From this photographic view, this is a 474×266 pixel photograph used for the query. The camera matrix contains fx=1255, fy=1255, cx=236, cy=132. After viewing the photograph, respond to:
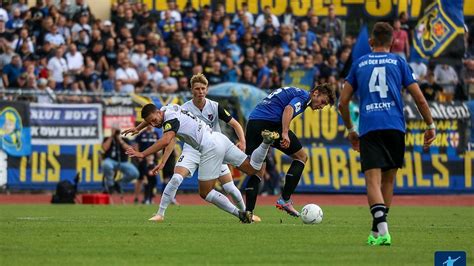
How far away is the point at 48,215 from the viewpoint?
2047cm

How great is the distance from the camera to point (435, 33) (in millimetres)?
32875

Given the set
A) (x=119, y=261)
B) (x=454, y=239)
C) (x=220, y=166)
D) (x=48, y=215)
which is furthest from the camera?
(x=48, y=215)

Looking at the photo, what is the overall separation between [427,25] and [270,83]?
4.47 metres

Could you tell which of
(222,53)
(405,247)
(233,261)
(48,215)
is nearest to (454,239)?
(405,247)

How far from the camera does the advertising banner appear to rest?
2947 cm

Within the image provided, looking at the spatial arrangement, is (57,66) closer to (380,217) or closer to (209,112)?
(209,112)

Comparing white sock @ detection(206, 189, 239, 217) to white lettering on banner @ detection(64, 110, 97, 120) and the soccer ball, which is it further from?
white lettering on banner @ detection(64, 110, 97, 120)

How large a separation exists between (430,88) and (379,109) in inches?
766

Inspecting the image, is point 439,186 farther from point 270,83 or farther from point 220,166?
point 220,166

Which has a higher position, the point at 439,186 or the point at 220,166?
the point at 220,166

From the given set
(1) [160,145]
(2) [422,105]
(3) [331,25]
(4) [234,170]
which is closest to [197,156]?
(1) [160,145]

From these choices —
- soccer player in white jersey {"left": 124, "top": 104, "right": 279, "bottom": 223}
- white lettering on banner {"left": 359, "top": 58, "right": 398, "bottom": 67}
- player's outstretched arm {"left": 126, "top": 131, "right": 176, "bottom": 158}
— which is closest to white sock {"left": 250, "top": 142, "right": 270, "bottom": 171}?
soccer player in white jersey {"left": 124, "top": 104, "right": 279, "bottom": 223}

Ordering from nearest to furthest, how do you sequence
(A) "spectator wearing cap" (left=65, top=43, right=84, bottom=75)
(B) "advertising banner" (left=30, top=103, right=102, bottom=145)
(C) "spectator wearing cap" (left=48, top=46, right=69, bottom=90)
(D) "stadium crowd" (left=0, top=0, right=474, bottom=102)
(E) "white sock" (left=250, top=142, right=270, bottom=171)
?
(E) "white sock" (left=250, top=142, right=270, bottom=171), (B) "advertising banner" (left=30, top=103, right=102, bottom=145), (C) "spectator wearing cap" (left=48, top=46, right=69, bottom=90), (D) "stadium crowd" (left=0, top=0, right=474, bottom=102), (A) "spectator wearing cap" (left=65, top=43, right=84, bottom=75)

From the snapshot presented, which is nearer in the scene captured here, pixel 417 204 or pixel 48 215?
pixel 48 215
